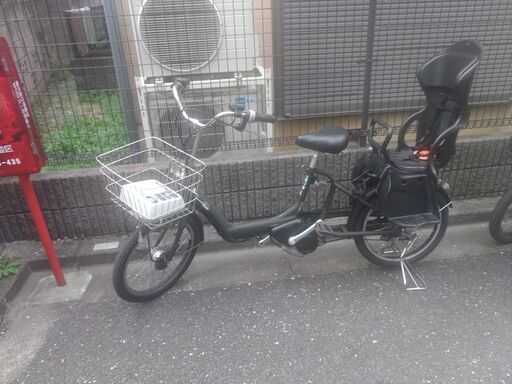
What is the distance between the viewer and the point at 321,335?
102 inches

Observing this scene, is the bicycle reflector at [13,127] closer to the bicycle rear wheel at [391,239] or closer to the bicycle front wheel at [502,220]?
the bicycle rear wheel at [391,239]

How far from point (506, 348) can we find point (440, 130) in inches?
58.9

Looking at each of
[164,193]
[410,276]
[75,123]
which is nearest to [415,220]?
[410,276]

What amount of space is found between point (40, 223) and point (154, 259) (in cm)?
88

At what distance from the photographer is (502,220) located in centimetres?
329

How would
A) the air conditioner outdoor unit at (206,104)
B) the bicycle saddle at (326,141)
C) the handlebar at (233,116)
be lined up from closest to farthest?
the handlebar at (233,116), the bicycle saddle at (326,141), the air conditioner outdoor unit at (206,104)

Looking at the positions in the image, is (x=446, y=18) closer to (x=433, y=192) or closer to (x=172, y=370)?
(x=433, y=192)

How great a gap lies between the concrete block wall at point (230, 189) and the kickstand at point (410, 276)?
766 mm

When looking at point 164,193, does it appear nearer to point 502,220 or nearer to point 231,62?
point 231,62

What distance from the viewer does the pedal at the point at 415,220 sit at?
9.45ft

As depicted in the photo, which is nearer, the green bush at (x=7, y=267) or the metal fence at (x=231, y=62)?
the green bush at (x=7, y=267)

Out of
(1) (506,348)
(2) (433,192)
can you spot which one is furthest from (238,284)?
(1) (506,348)

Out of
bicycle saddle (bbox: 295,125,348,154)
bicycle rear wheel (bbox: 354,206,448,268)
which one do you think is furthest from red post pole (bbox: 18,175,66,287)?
bicycle rear wheel (bbox: 354,206,448,268)

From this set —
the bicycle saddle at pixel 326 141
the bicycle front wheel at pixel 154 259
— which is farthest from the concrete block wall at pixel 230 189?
the bicycle saddle at pixel 326 141
